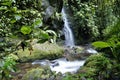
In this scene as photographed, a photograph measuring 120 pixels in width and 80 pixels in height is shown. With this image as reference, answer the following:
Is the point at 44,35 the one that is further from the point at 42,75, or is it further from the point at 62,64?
the point at 62,64

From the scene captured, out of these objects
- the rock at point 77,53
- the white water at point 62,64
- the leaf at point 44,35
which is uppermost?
the leaf at point 44,35

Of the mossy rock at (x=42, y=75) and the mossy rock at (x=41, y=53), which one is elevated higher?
the mossy rock at (x=42, y=75)

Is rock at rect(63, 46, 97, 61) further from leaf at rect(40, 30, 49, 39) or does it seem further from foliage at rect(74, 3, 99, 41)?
leaf at rect(40, 30, 49, 39)

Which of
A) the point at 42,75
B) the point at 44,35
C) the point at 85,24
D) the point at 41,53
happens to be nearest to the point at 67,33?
the point at 85,24

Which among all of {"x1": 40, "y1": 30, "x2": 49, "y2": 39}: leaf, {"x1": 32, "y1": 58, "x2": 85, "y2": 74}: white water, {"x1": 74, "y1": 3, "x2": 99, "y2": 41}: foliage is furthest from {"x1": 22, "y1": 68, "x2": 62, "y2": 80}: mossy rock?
{"x1": 74, "y1": 3, "x2": 99, "y2": 41}: foliage

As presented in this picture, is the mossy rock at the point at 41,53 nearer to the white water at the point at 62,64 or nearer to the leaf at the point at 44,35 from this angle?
the white water at the point at 62,64

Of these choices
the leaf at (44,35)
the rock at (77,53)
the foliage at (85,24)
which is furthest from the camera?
the foliage at (85,24)

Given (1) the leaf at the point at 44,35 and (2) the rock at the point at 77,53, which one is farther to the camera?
(2) the rock at the point at 77,53

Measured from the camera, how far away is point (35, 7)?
1056 cm

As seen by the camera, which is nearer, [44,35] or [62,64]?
→ [44,35]

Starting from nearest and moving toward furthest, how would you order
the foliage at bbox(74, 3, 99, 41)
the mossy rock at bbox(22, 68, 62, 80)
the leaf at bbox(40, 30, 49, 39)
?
the leaf at bbox(40, 30, 49, 39) < the mossy rock at bbox(22, 68, 62, 80) < the foliage at bbox(74, 3, 99, 41)

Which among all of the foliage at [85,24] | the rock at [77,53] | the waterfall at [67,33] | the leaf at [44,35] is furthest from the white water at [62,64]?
the leaf at [44,35]

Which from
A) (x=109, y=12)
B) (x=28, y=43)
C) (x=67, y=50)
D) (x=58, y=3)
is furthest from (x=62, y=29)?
(x=28, y=43)

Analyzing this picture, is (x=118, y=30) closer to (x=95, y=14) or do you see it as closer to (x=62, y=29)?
(x=62, y=29)
